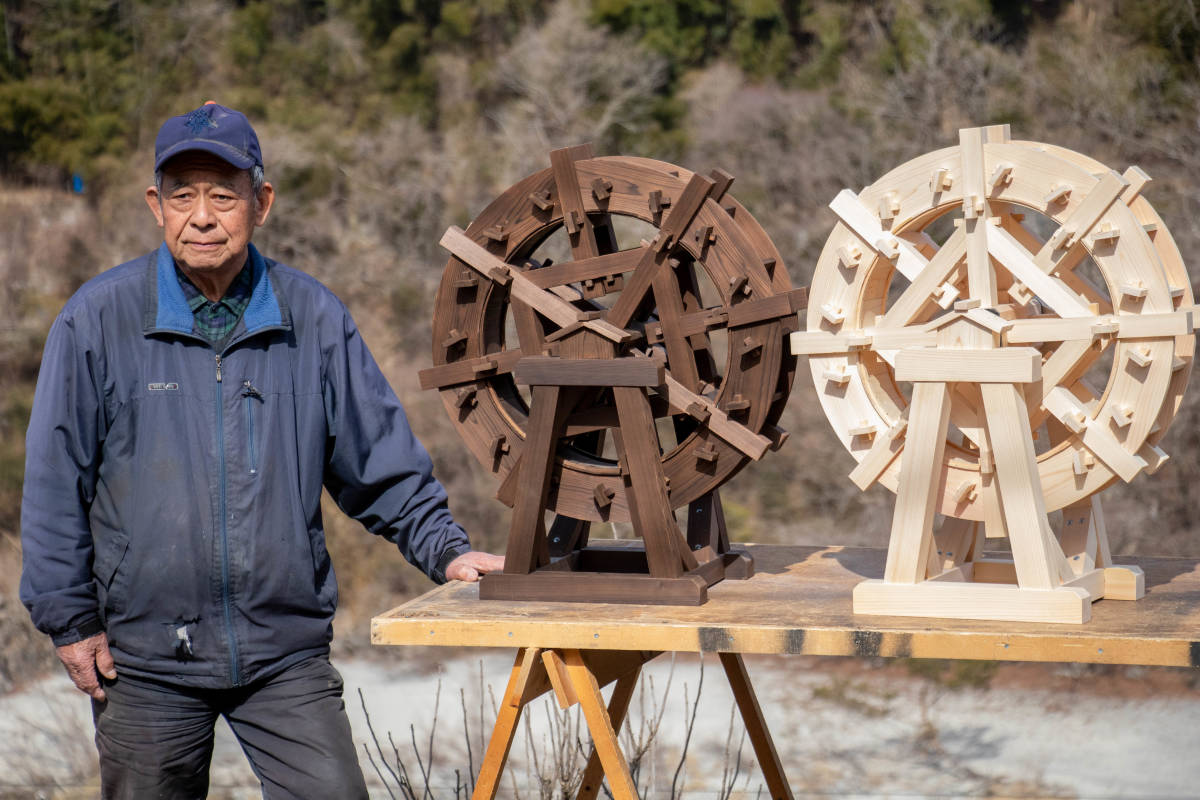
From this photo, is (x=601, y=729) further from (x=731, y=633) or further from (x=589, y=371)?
(x=589, y=371)

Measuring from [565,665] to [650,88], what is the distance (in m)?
11.4

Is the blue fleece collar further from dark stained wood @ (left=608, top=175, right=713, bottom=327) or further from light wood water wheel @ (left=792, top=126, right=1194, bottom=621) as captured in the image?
light wood water wheel @ (left=792, top=126, right=1194, bottom=621)

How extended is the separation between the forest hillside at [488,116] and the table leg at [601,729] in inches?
279

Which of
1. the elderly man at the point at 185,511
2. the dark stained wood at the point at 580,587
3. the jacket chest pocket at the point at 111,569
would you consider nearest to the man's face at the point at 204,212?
the elderly man at the point at 185,511

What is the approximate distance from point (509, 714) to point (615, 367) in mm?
798

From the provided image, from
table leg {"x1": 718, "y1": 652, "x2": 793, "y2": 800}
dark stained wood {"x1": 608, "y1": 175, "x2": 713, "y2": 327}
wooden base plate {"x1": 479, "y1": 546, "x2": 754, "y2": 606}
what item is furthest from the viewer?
table leg {"x1": 718, "y1": 652, "x2": 793, "y2": 800}

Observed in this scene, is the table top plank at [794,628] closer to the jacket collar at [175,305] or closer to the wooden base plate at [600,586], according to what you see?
the wooden base plate at [600,586]

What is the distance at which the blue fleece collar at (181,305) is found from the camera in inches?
112

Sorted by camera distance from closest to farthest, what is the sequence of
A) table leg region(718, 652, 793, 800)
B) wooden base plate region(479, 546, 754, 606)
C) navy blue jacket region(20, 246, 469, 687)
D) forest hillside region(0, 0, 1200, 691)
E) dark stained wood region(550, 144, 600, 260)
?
navy blue jacket region(20, 246, 469, 687), wooden base plate region(479, 546, 754, 606), dark stained wood region(550, 144, 600, 260), table leg region(718, 652, 793, 800), forest hillside region(0, 0, 1200, 691)

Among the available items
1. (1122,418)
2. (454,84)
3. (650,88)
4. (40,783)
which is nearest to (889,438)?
(1122,418)

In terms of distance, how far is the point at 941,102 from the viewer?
487 inches

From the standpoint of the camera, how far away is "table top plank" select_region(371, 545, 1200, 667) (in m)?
2.78

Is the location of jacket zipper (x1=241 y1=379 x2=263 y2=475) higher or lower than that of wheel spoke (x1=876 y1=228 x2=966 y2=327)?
lower

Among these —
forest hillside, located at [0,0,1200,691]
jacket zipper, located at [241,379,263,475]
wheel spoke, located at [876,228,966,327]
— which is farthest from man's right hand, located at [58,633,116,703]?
forest hillside, located at [0,0,1200,691]
